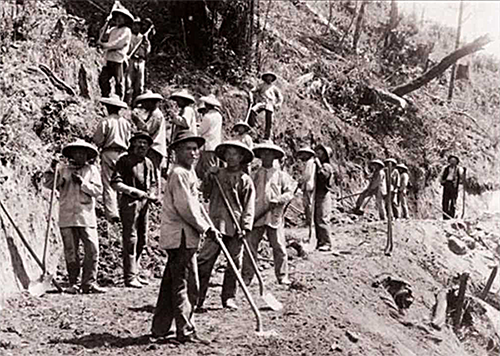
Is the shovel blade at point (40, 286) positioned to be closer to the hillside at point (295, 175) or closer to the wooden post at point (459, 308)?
the hillside at point (295, 175)

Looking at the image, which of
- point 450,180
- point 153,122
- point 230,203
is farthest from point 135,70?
point 450,180

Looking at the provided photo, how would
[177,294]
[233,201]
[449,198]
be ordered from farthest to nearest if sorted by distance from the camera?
[449,198]
[233,201]
[177,294]

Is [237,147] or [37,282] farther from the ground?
[237,147]

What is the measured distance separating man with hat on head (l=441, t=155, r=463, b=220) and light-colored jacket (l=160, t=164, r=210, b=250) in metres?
13.2

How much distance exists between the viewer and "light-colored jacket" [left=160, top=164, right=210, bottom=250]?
6.93 m

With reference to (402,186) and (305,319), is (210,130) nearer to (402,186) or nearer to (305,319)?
(305,319)

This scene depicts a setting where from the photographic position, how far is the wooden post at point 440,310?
45.6 feet

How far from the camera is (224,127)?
1769 cm

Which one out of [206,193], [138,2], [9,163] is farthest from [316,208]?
[138,2]

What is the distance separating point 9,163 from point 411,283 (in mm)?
8540

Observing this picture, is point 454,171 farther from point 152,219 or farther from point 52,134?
point 52,134

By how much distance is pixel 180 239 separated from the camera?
22.9ft

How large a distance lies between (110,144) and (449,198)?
39.7ft

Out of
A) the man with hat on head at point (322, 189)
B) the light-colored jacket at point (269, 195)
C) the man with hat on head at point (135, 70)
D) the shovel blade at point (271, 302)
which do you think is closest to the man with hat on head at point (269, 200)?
the light-colored jacket at point (269, 195)
